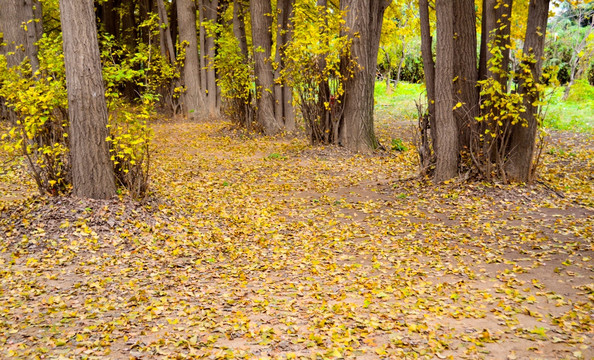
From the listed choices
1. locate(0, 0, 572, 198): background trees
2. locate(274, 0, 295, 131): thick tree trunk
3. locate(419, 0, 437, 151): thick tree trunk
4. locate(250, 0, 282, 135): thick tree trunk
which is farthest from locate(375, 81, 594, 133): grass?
locate(250, 0, 282, 135): thick tree trunk

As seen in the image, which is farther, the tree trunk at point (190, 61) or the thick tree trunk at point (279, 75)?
the tree trunk at point (190, 61)

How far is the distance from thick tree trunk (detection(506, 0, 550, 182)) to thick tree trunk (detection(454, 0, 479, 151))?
764 mm

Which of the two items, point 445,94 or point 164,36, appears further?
point 164,36

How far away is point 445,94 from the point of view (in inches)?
329

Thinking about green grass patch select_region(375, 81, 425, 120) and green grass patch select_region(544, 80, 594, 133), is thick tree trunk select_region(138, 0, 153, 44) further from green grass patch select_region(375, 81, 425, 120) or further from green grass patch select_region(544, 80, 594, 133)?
green grass patch select_region(544, 80, 594, 133)

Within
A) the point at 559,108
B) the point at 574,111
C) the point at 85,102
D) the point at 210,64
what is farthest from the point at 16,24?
the point at 574,111

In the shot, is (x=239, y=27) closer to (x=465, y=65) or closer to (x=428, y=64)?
(x=428, y=64)

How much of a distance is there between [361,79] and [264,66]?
4.01m

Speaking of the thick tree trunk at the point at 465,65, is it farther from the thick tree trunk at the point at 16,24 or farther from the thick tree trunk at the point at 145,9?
the thick tree trunk at the point at 145,9

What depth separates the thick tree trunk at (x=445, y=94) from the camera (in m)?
8.27

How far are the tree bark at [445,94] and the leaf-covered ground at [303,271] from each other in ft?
1.59

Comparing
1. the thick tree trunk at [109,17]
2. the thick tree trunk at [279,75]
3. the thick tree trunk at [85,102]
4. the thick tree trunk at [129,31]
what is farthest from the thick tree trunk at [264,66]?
the thick tree trunk at [109,17]

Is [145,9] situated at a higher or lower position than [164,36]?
higher

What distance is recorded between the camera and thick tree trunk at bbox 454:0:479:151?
27.1 feet
